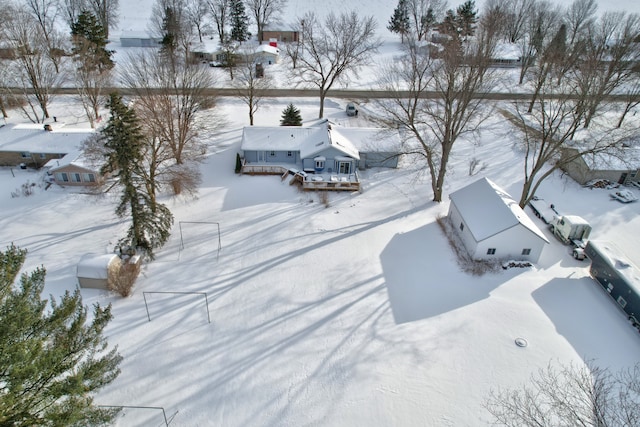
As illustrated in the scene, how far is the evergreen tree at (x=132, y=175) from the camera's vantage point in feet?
65.6

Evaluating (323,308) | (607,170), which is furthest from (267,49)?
(323,308)

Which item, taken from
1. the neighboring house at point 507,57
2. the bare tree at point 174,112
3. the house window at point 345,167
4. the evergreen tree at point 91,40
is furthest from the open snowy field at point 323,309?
the neighboring house at point 507,57

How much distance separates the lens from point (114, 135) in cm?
2008

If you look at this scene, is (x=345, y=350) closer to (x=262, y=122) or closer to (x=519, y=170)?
(x=519, y=170)

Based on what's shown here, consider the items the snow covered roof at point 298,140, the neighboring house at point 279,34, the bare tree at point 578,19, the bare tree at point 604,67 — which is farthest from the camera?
the neighboring house at point 279,34

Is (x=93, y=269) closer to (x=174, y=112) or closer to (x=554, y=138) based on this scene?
(x=174, y=112)

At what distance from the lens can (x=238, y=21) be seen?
207 ft

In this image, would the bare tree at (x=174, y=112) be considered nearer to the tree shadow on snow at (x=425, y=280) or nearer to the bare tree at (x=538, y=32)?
the tree shadow on snow at (x=425, y=280)

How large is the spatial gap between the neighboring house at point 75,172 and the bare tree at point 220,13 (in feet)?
133

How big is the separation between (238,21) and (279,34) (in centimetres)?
677

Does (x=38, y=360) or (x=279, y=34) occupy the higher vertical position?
(x=279, y=34)

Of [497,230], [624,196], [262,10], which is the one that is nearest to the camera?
[497,230]

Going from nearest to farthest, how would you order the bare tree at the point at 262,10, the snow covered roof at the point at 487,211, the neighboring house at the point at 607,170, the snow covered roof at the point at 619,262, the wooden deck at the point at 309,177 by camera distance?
the snow covered roof at the point at 619,262, the snow covered roof at the point at 487,211, the wooden deck at the point at 309,177, the neighboring house at the point at 607,170, the bare tree at the point at 262,10

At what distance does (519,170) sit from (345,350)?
2348 cm
